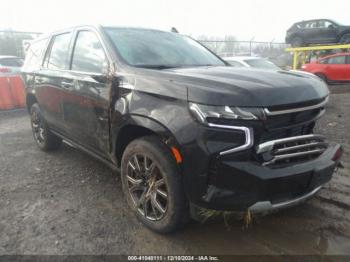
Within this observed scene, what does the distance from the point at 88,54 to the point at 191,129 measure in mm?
1852

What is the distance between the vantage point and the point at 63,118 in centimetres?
406

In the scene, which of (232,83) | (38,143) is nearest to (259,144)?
(232,83)

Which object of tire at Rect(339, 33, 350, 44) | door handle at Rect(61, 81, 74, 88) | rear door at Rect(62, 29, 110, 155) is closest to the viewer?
rear door at Rect(62, 29, 110, 155)

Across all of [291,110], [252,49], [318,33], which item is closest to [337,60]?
[318,33]

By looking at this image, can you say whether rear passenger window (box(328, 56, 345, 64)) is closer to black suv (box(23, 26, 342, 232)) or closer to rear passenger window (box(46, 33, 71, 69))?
black suv (box(23, 26, 342, 232))

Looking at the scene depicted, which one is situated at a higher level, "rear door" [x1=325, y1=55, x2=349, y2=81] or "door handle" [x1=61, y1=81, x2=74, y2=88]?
"door handle" [x1=61, y1=81, x2=74, y2=88]

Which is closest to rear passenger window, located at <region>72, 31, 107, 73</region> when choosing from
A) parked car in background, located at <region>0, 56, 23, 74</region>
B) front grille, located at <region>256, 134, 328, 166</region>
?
front grille, located at <region>256, 134, 328, 166</region>

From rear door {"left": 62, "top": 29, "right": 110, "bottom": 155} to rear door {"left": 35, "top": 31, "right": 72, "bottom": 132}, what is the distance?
0.18 meters

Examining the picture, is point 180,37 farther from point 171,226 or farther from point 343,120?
point 343,120

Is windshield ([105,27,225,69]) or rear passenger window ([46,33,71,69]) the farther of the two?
rear passenger window ([46,33,71,69])

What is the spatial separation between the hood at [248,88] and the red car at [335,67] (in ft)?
39.5

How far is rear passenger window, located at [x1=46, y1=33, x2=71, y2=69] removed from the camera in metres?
4.02

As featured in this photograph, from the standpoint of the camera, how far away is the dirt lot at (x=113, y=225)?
270 cm

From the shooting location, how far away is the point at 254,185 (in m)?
2.23
